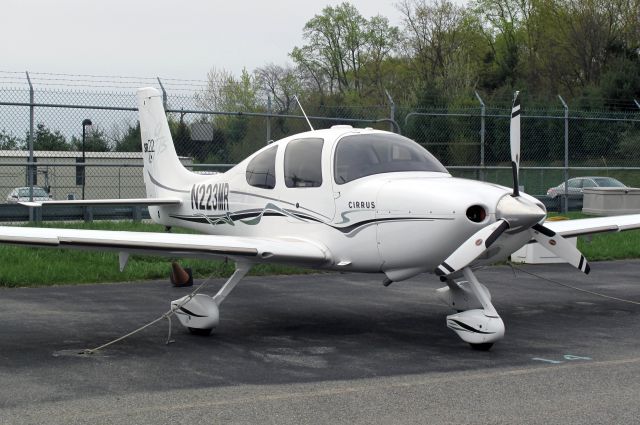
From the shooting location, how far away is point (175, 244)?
8.87m

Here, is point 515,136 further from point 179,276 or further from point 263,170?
point 179,276

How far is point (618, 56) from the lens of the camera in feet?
182

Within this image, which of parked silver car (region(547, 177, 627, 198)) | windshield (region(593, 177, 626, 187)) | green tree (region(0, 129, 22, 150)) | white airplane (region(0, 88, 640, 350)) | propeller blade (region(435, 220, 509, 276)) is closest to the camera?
propeller blade (region(435, 220, 509, 276))

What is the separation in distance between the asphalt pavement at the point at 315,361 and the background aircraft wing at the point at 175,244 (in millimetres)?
804

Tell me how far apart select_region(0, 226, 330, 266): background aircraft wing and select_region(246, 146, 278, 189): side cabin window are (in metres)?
0.87

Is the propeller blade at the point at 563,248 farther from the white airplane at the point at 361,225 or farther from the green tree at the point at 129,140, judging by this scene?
the green tree at the point at 129,140

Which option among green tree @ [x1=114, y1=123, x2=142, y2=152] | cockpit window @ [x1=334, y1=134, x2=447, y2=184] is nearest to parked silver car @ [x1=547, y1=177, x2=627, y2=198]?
green tree @ [x1=114, y1=123, x2=142, y2=152]

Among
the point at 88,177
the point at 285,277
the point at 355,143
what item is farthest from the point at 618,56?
the point at 355,143

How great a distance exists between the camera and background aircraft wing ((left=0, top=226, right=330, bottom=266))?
8.49 meters

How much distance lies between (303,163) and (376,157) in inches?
34.5

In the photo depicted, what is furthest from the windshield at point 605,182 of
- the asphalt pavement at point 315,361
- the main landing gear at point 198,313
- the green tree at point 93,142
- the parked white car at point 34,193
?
the main landing gear at point 198,313

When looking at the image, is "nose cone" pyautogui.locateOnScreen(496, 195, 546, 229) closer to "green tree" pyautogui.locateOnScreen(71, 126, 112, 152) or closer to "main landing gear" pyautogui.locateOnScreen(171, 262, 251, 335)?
"main landing gear" pyautogui.locateOnScreen(171, 262, 251, 335)

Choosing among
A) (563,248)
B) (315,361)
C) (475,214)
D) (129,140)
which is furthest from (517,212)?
(129,140)

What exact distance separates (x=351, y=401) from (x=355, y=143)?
12.6ft
